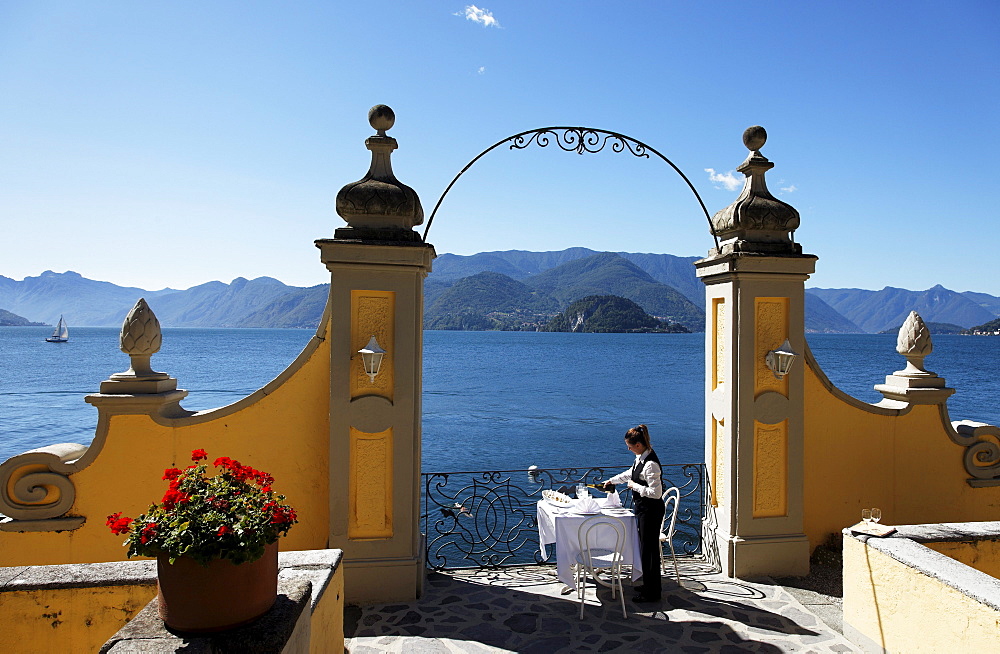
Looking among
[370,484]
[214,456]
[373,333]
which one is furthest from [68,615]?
[373,333]

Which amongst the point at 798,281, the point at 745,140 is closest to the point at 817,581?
the point at 798,281

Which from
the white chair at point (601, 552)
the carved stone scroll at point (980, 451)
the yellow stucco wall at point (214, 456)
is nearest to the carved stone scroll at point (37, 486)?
the yellow stucco wall at point (214, 456)

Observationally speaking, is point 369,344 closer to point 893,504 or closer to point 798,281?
point 798,281

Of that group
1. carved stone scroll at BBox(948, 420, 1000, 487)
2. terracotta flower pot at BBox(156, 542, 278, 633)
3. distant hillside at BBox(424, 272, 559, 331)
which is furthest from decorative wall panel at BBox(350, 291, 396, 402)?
distant hillside at BBox(424, 272, 559, 331)

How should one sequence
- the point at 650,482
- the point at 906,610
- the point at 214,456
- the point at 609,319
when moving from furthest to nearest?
the point at 609,319, the point at 214,456, the point at 650,482, the point at 906,610

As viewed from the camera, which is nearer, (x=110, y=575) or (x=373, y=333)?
(x=110, y=575)

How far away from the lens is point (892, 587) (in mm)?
4105

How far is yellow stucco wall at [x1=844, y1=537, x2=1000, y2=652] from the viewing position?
340cm

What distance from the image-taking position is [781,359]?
19.6ft

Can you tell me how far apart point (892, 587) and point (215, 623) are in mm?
4122

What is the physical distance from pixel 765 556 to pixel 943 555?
2.22 m

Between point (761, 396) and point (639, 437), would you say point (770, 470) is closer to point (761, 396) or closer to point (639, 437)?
point (761, 396)

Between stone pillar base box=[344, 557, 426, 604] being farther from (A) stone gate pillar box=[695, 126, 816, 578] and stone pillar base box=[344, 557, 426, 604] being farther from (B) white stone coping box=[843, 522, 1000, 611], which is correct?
(B) white stone coping box=[843, 522, 1000, 611]

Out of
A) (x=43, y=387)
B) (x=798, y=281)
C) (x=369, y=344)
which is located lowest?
(x=43, y=387)
